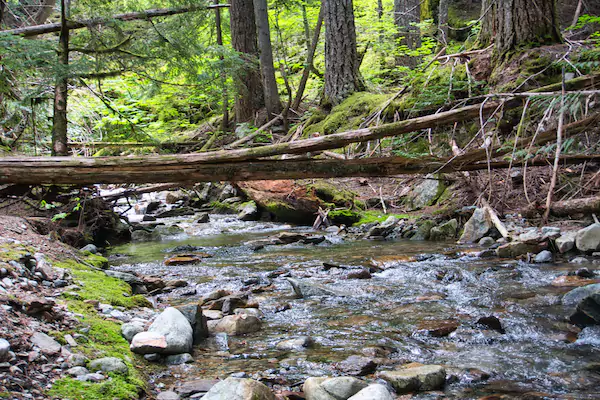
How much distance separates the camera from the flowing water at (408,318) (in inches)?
113

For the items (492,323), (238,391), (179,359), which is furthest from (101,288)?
(492,323)

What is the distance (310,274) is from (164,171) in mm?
Answer: 2065

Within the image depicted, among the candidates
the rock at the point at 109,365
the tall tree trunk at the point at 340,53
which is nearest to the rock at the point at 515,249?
the rock at the point at 109,365

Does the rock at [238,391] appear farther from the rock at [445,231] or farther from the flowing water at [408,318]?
the rock at [445,231]

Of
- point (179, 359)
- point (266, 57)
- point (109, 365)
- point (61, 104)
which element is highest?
point (266, 57)

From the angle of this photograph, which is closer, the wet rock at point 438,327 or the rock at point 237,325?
the wet rock at point 438,327

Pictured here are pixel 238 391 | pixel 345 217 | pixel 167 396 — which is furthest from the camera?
pixel 345 217

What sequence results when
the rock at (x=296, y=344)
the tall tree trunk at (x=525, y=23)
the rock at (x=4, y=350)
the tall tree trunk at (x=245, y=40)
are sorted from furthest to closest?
the tall tree trunk at (x=245, y=40), the tall tree trunk at (x=525, y=23), the rock at (x=296, y=344), the rock at (x=4, y=350)

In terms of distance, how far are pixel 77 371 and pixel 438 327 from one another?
8.24 ft

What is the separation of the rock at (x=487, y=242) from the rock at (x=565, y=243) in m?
0.85

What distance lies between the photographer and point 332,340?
349 centimetres

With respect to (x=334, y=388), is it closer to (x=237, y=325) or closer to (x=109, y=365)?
(x=109, y=365)

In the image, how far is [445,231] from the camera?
736 centimetres

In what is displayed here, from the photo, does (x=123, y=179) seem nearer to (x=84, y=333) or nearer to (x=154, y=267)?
(x=154, y=267)
